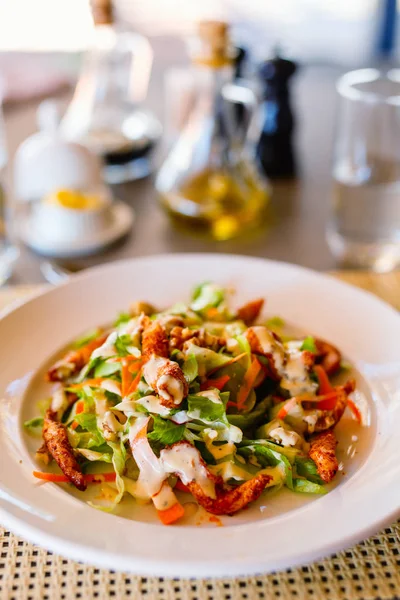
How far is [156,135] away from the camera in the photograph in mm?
2191

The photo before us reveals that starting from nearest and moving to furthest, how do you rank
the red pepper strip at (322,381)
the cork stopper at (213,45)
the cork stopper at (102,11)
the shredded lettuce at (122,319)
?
the red pepper strip at (322,381) < the shredded lettuce at (122,319) < the cork stopper at (213,45) < the cork stopper at (102,11)

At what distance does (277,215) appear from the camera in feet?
6.19

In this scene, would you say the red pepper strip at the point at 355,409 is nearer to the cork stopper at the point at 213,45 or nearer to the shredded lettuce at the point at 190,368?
the shredded lettuce at the point at 190,368

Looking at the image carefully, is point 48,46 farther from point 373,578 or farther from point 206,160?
point 373,578

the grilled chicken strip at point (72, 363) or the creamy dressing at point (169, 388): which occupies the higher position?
the creamy dressing at point (169, 388)

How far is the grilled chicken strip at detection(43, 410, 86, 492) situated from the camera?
903 millimetres

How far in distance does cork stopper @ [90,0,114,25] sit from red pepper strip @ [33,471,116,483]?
1.49 metres

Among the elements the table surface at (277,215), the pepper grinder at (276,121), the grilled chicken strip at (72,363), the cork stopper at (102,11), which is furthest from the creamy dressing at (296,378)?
the cork stopper at (102,11)

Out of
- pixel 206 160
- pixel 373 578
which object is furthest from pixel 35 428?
pixel 206 160

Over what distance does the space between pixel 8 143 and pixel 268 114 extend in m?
0.87

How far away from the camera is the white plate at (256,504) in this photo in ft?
2.44

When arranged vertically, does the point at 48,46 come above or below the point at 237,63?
below

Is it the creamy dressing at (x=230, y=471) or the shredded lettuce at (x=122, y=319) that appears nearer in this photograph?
the creamy dressing at (x=230, y=471)

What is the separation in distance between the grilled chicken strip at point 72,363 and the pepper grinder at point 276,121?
3.61ft
